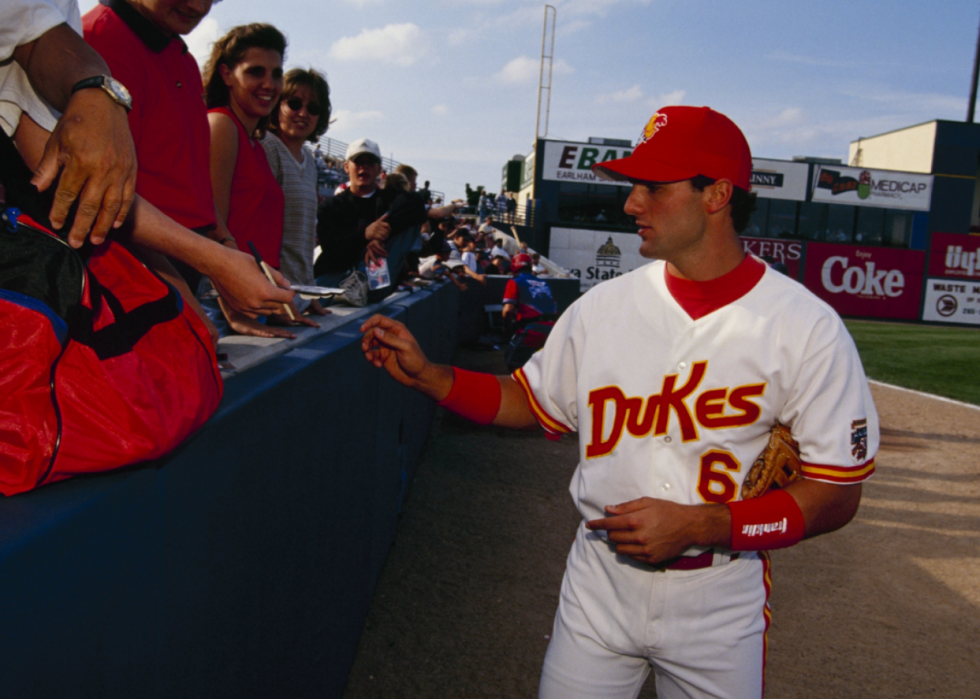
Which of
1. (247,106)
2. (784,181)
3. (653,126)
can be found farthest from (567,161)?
(653,126)

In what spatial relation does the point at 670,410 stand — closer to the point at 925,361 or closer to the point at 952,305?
the point at 925,361

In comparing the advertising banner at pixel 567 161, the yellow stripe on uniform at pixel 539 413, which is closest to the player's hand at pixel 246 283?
the yellow stripe on uniform at pixel 539 413

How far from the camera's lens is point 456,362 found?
10.8 meters

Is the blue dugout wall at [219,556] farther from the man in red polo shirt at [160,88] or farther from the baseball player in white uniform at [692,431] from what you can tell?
the man in red polo shirt at [160,88]

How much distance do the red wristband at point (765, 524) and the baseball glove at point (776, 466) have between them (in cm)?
12

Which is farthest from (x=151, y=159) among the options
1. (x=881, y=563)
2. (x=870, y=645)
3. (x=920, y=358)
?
(x=920, y=358)

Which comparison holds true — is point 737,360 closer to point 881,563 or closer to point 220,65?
point 220,65

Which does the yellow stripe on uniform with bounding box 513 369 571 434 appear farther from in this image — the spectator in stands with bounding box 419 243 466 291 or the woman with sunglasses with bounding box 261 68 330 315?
the spectator in stands with bounding box 419 243 466 291

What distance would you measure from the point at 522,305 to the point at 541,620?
558 cm

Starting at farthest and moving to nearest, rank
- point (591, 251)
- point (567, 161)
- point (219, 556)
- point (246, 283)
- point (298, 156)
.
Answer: point (567, 161) < point (591, 251) < point (298, 156) < point (219, 556) < point (246, 283)

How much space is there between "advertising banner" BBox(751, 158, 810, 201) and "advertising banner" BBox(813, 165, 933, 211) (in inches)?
24.1

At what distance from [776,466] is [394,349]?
1.09 metres

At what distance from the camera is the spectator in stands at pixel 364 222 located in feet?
15.3

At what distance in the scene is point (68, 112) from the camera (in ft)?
3.67
